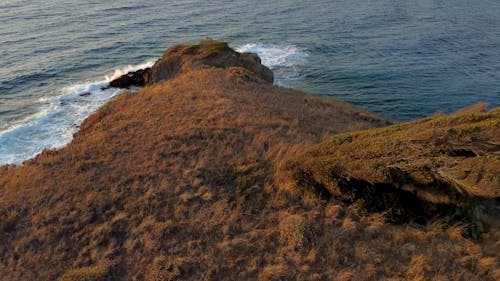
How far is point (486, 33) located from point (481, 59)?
9859 millimetres

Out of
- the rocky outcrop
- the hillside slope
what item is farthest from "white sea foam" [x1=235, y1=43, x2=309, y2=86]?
the rocky outcrop

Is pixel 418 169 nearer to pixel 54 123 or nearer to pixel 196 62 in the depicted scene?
pixel 196 62

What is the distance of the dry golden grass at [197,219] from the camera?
37.3ft

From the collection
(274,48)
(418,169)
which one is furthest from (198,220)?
(274,48)

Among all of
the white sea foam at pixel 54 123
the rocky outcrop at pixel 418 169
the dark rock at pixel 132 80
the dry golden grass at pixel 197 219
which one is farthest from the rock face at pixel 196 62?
the rocky outcrop at pixel 418 169

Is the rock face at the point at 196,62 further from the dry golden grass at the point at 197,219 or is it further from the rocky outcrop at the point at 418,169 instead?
the rocky outcrop at the point at 418,169

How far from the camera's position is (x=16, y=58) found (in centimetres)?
4338

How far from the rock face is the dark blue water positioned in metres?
3.02

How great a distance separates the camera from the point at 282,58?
45469mm

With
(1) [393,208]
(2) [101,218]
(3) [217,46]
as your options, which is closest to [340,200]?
(1) [393,208]

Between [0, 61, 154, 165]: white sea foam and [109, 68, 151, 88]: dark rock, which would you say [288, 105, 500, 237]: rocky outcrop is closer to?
[0, 61, 154, 165]: white sea foam

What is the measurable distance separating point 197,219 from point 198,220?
0.24 feet

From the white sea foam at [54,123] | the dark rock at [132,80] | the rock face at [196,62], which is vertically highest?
the rock face at [196,62]

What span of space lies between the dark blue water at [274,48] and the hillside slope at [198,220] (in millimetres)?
13098
